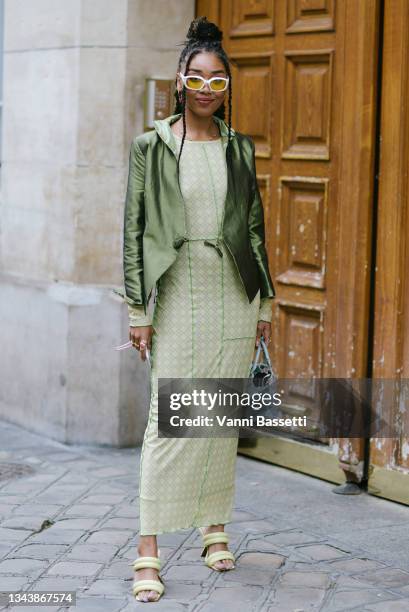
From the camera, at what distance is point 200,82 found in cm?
496

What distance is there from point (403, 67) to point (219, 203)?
1.53 meters

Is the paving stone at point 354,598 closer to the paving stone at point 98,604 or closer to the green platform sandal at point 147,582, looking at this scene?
the green platform sandal at point 147,582

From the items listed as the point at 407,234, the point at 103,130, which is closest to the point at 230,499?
the point at 407,234

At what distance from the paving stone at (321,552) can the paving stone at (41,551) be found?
1.02 meters

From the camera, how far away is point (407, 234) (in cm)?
616

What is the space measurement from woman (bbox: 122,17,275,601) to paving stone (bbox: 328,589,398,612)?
0.65 m

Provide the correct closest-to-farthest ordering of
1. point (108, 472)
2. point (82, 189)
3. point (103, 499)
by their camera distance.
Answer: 1. point (103, 499)
2. point (108, 472)
3. point (82, 189)

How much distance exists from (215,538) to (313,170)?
7.22ft

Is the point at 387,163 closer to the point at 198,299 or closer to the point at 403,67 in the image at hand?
the point at 403,67

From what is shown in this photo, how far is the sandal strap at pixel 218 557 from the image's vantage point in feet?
17.2

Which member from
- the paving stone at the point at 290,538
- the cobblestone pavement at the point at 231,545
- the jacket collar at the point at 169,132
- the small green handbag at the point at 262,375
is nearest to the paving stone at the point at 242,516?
the cobblestone pavement at the point at 231,545

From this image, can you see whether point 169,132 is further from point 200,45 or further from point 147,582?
point 147,582

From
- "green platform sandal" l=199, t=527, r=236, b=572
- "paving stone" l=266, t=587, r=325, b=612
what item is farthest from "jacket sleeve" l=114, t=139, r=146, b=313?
"paving stone" l=266, t=587, r=325, b=612

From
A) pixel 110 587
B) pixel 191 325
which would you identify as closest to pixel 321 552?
pixel 110 587
